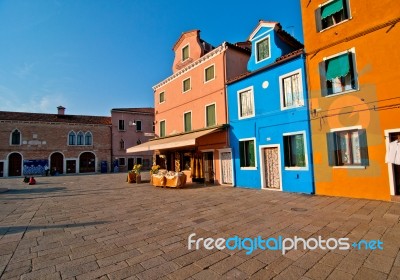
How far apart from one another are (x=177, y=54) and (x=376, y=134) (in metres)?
15.8

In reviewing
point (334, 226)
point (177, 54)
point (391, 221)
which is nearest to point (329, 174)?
point (391, 221)

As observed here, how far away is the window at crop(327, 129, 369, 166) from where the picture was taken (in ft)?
26.9

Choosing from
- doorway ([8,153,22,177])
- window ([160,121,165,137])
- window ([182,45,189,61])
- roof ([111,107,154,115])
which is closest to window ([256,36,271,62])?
window ([182,45,189,61])

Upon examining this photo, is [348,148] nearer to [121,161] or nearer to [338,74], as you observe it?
[338,74]

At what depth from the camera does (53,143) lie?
32.4 m

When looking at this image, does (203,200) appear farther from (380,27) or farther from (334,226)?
(380,27)

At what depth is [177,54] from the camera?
19.1 meters

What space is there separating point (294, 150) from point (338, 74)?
3.71 metres

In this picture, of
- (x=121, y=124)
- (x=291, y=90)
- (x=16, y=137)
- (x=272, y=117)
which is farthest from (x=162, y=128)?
(x=16, y=137)

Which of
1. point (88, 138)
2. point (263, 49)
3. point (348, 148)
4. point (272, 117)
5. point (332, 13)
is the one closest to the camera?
point (348, 148)

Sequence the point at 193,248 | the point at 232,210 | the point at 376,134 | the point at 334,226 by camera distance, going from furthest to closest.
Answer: the point at 376,134, the point at 232,210, the point at 334,226, the point at 193,248

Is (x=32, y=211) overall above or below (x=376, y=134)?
below

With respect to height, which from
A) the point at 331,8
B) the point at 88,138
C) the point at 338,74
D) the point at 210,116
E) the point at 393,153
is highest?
the point at 331,8

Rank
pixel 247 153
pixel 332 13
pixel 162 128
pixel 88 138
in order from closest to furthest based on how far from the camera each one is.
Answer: pixel 332 13 < pixel 247 153 < pixel 162 128 < pixel 88 138
